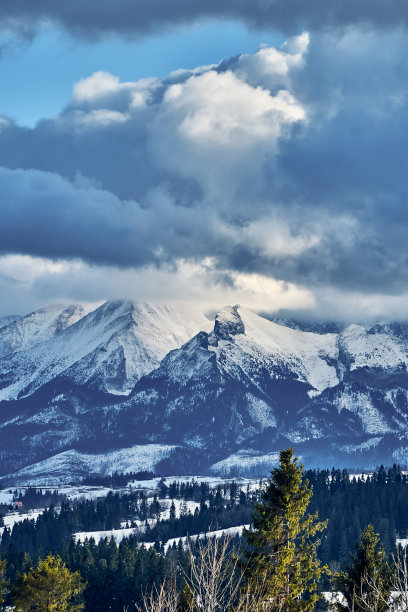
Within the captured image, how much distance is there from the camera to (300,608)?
83875mm

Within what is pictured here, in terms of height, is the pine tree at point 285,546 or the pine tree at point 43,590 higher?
the pine tree at point 285,546

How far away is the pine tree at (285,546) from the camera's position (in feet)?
278

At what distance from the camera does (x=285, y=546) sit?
285 ft

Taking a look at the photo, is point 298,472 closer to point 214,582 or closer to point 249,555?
point 249,555

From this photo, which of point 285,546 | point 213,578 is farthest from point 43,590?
point 213,578

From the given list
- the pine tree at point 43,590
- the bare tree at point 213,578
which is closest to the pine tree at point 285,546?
the bare tree at point 213,578

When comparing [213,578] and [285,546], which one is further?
[285,546]

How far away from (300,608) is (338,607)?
602cm

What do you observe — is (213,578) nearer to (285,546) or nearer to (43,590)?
(285,546)

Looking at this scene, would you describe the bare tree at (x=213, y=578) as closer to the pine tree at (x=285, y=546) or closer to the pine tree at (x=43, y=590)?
the pine tree at (x=285, y=546)

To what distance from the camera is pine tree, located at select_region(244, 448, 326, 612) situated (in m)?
84.7

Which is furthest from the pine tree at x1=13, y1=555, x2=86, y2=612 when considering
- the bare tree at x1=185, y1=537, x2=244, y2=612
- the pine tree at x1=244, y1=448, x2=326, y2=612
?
the pine tree at x1=244, y1=448, x2=326, y2=612

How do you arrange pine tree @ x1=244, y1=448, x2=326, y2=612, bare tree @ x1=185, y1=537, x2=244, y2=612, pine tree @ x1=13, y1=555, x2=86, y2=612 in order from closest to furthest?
bare tree @ x1=185, y1=537, x2=244, y2=612
pine tree @ x1=244, y1=448, x2=326, y2=612
pine tree @ x1=13, y1=555, x2=86, y2=612

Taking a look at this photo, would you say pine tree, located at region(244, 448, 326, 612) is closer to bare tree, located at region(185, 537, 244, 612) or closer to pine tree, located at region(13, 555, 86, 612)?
bare tree, located at region(185, 537, 244, 612)
